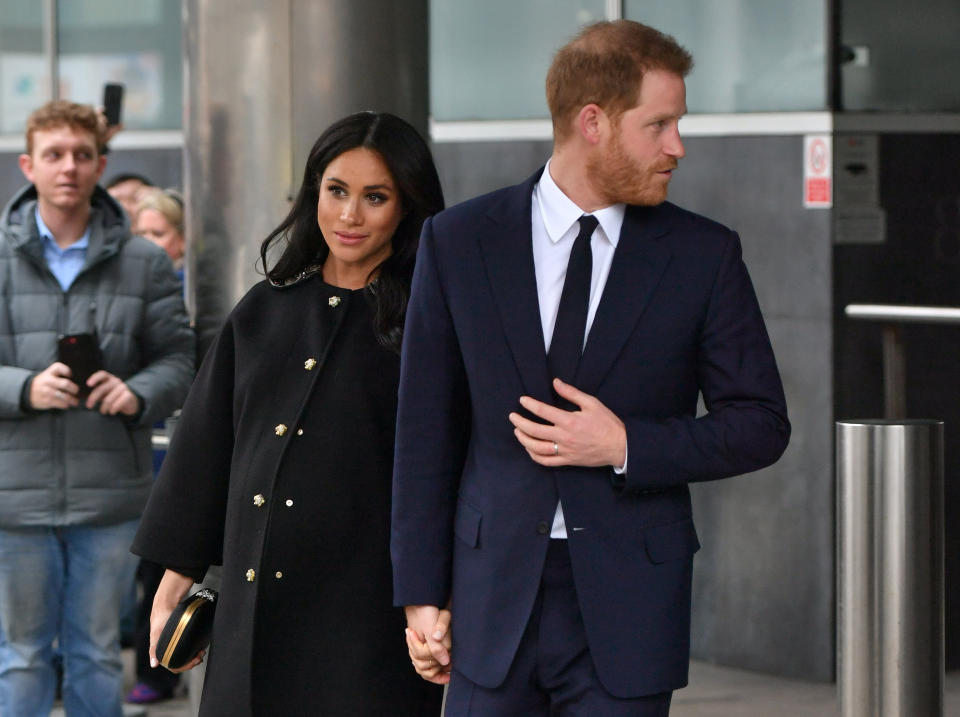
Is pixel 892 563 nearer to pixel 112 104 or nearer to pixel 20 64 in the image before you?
pixel 112 104

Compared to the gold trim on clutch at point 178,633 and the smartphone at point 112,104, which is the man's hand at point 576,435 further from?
the smartphone at point 112,104

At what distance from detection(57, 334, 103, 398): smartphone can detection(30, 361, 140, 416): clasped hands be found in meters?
0.01

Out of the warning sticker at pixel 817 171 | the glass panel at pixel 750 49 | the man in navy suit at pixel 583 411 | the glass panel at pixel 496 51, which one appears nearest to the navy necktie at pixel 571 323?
the man in navy suit at pixel 583 411

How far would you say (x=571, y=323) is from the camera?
2.81m

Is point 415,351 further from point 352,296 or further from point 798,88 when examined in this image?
point 798,88

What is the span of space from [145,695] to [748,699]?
2161 mm

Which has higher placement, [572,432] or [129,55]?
[129,55]

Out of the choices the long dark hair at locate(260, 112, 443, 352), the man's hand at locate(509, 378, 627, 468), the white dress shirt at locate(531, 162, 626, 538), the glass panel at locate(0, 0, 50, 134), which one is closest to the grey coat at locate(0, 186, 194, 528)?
the long dark hair at locate(260, 112, 443, 352)

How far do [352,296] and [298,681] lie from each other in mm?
733

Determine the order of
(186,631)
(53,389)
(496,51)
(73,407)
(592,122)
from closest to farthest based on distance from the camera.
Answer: (592,122)
(186,631)
(53,389)
(73,407)
(496,51)

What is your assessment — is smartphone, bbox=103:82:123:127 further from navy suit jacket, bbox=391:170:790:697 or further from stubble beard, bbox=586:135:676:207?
stubble beard, bbox=586:135:676:207

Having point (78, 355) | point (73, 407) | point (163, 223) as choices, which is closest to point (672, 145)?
point (78, 355)

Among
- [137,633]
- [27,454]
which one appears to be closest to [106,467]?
[27,454]

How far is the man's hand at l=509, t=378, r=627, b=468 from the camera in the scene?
271 centimetres
